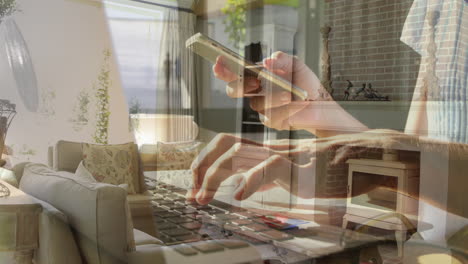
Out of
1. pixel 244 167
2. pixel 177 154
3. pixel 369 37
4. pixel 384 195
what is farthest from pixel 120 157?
pixel 369 37

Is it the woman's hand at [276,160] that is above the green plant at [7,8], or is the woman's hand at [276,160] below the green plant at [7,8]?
below

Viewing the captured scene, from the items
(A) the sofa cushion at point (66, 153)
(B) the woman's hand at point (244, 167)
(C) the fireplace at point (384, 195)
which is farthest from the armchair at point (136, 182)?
(C) the fireplace at point (384, 195)

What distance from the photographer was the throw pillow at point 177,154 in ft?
1.22

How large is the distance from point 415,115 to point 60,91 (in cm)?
34

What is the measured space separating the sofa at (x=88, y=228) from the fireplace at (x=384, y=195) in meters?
0.16

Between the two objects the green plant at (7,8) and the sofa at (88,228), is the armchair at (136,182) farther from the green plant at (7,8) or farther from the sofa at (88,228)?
the green plant at (7,8)

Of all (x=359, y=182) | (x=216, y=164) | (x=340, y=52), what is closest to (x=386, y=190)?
(x=359, y=182)

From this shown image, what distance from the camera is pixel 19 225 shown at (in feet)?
1.37

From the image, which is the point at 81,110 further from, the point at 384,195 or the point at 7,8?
the point at 384,195

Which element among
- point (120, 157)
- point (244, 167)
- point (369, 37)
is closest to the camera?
point (244, 167)

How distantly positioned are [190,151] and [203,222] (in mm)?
136

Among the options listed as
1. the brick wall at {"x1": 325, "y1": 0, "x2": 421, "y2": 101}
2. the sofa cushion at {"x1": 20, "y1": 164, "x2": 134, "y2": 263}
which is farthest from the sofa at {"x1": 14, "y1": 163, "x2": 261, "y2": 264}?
the brick wall at {"x1": 325, "y1": 0, "x2": 421, "y2": 101}

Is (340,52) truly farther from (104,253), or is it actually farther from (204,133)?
(104,253)

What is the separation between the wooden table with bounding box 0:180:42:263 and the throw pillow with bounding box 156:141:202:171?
157mm
